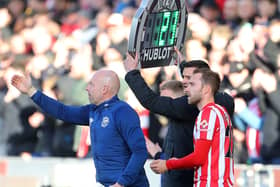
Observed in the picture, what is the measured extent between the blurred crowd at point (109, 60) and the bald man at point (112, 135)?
416cm

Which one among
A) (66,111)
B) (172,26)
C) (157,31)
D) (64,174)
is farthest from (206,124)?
(64,174)

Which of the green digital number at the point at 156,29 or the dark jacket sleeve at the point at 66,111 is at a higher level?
the green digital number at the point at 156,29

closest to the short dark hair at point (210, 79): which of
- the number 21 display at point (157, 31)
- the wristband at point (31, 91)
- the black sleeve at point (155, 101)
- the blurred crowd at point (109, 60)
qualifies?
the black sleeve at point (155, 101)

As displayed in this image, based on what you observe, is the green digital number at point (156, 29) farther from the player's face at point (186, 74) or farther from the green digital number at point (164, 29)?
the player's face at point (186, 74)

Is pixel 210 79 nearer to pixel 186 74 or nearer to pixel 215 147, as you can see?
pixel 186 74

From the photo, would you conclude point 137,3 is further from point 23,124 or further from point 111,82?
point 111,82

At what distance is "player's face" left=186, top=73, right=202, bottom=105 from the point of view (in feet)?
28.4

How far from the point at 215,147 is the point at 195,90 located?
0.51 metres

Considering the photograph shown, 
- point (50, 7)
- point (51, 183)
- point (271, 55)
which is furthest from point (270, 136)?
point (50, 7)

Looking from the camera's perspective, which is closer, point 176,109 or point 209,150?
point 209,150

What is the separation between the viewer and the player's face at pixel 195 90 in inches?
341

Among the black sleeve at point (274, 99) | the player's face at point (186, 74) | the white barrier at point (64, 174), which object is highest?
the black sleeve at point (274, 99)

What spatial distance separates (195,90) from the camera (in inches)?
341

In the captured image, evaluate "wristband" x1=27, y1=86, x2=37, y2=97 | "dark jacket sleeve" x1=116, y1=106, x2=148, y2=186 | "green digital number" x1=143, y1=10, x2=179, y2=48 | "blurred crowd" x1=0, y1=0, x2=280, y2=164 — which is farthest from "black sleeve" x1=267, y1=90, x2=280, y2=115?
"wristband" x1=27, y1=86, x2=37, y2=97
